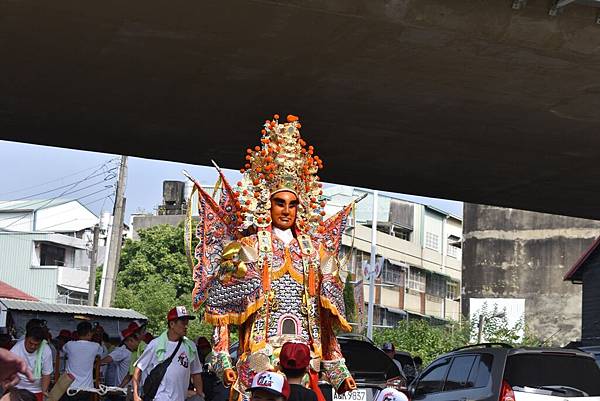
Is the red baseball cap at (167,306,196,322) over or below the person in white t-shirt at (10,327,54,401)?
over

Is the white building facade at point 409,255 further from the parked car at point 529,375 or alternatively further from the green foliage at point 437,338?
the parked car at point 529,375

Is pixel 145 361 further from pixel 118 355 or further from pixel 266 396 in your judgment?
pixel 118 355

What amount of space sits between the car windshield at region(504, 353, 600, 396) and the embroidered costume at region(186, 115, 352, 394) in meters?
4.24

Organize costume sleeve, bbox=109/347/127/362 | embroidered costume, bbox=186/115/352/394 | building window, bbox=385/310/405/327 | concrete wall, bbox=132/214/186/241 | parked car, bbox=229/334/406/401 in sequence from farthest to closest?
concrete wall, bbox=132/214/186/241
building window, bbox=385/310/405/327
costume sleeve, bbox=109/347/127/362
parked car, bbox=229/334/406/401
embroidered costume, bbox=186/115/352/394

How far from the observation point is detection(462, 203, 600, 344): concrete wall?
182 feet

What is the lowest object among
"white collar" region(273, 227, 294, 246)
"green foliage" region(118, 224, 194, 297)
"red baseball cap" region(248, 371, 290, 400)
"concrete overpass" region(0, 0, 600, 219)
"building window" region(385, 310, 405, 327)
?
"red baseball cap" region(248, 371, 290, 400)

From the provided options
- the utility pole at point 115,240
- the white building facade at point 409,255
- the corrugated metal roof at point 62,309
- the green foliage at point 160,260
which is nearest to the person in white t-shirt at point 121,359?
the corrugated metal roof at point 62,309

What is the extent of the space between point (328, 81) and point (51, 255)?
54937 millimetres

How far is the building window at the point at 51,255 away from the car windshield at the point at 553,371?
55.1 meters

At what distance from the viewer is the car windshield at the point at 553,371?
581 inches

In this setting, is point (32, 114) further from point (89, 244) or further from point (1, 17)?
point (89, 244)


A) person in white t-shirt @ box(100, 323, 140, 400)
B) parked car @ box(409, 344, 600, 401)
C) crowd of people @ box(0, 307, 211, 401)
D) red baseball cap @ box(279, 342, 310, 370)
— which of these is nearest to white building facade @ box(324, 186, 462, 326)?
person in white t-shirt @ box(100, 323, 140, 400)

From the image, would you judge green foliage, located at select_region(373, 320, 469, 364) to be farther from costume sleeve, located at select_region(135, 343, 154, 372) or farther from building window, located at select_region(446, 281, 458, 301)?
building window, located at select_region(446, 281, 458, 301)

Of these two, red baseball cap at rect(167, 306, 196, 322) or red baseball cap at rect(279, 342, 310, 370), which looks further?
red baseball cap at rect(167, 306, 196, 322)
